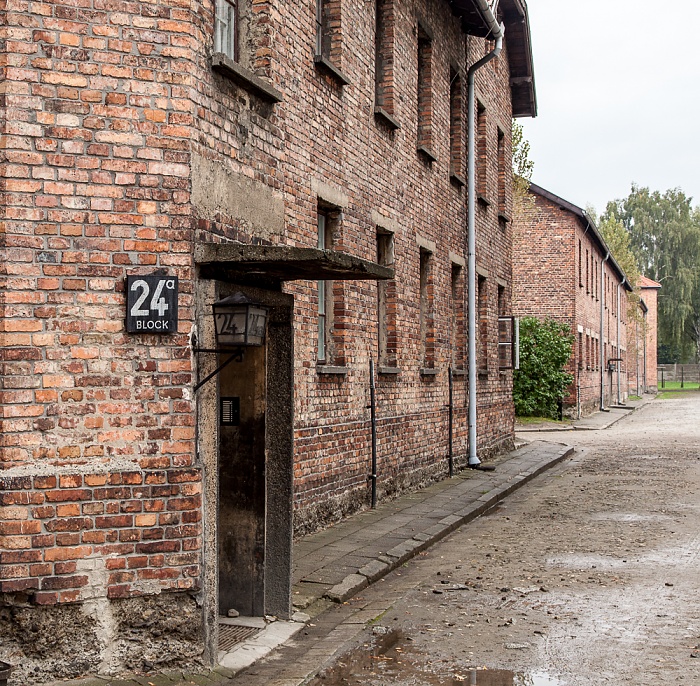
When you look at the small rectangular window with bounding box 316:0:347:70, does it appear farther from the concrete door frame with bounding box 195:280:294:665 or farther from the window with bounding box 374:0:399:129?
the concrete door frame with bounding box 195:280:294:665

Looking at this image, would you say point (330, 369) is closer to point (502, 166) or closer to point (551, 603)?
point (551, 603)

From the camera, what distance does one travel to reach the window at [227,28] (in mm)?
7883

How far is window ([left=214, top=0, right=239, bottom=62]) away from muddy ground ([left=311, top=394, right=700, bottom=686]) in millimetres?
4412

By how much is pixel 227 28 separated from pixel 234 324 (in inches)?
112

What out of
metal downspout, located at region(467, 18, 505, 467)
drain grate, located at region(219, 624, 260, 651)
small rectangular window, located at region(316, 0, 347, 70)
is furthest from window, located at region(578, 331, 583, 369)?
drain grate, located at region(219, 624, 260, 651)

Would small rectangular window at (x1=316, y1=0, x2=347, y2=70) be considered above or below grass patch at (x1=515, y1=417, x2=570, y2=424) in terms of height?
above

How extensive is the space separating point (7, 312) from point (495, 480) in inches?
456

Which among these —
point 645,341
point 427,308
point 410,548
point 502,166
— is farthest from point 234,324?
point 645,341

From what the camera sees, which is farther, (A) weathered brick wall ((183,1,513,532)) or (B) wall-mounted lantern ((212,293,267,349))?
(A) weathered brick wall ((183,1,513,532))

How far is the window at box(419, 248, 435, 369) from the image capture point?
1573 cm

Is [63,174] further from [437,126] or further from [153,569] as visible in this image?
[437,126]

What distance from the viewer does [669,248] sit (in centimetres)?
8150

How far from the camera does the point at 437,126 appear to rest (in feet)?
53.5

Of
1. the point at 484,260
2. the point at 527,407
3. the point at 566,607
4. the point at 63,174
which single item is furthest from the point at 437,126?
the point at 527,407
